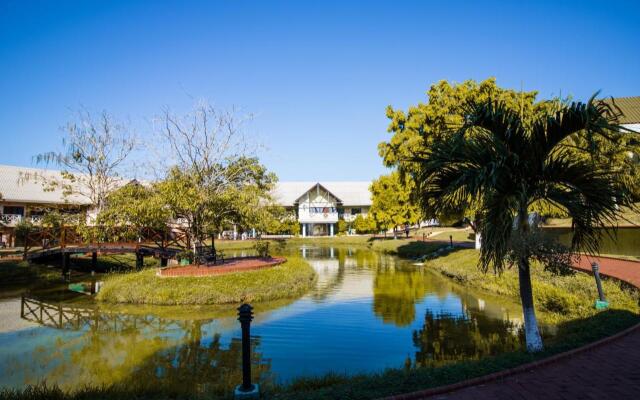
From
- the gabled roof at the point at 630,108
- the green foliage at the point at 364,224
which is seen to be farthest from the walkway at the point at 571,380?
the gabled roof at the point at 630,108

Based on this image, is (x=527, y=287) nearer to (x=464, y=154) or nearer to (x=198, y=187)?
(x=464, y=154)

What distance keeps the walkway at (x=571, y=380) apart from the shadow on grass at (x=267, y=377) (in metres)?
0.20

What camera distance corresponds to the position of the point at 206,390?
7.73 meters

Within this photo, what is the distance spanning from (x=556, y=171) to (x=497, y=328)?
649cm

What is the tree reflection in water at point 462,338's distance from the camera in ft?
32.3

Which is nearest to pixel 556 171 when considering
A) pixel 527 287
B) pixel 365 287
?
pixel 527 287

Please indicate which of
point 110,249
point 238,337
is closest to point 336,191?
point 110,249

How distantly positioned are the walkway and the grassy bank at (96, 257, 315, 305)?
1208 centimetres

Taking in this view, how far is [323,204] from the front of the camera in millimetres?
62562

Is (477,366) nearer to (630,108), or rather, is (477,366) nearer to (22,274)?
(22,274)

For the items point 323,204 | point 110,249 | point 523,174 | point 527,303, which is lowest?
point 527,303

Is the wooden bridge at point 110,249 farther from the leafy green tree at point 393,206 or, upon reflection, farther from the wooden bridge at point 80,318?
the leafy green tree at point 393,206

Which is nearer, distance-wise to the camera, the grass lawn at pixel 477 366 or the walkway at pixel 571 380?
the walkway at pixel 571 380

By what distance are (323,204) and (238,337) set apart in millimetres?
50823
